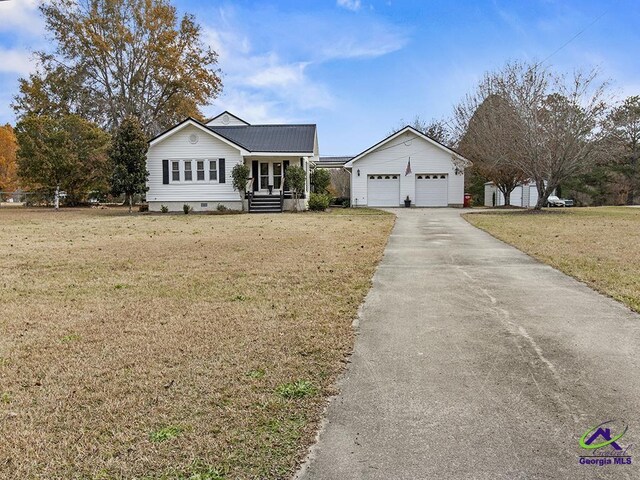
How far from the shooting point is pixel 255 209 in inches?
1045

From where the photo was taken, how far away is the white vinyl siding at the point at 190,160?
2647cm

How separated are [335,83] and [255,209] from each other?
8.32 m

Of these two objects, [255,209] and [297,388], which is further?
[255,209]

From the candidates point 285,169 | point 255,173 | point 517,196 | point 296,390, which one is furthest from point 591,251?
point 517,196

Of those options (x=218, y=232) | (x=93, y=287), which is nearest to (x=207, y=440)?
(x=93, y=287)

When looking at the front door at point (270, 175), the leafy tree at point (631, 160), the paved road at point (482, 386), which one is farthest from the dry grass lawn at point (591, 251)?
the leafy tree at point (631, 160)

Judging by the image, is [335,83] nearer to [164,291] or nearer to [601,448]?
[164,291]

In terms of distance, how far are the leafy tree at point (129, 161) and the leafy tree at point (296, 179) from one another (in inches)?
326

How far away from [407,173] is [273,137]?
981 centimetres

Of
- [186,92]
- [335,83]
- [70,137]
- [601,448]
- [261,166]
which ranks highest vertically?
[186,92]

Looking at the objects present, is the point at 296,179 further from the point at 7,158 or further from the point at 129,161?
the point at 7,158

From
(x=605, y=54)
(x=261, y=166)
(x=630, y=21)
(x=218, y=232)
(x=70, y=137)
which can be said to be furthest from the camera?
(x=70, y=137)

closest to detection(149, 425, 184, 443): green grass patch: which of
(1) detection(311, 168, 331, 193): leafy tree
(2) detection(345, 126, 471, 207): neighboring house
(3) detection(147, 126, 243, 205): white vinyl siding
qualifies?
(3) detection(147, 126, 243, 205): white vinyl siding

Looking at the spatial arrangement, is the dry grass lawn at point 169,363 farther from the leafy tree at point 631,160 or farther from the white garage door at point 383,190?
the leafy tree at point 631,160
